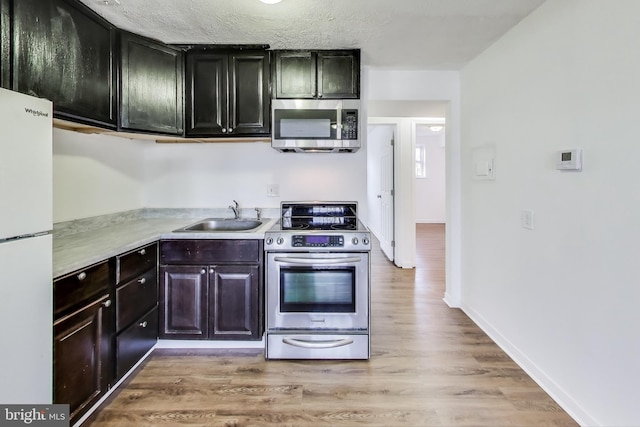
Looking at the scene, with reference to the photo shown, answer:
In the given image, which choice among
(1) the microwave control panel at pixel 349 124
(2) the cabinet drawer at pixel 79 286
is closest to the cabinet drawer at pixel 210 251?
(2) the cabinet drawer at pixel 79 286

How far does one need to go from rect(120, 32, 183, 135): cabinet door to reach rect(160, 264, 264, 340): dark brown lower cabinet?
3.56 ft

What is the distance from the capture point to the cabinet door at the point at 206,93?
8.60ft

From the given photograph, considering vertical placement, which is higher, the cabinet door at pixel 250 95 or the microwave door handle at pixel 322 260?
the cabinet door at pixel 250 95

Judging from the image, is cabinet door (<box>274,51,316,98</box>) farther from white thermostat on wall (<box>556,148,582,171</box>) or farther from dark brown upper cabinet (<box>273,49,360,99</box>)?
white thermostat on wall (<box>556,148,582,171</box>)

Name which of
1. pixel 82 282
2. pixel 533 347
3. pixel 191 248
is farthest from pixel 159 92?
pixel 533 347

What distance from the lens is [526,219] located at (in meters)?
2.18

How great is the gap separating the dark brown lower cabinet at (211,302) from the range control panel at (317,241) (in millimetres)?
351

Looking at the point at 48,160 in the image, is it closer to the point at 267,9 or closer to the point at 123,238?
the point at 123,238

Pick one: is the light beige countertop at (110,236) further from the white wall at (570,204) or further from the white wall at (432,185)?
the white wall at (432,185)

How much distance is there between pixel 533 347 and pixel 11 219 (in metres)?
2.79

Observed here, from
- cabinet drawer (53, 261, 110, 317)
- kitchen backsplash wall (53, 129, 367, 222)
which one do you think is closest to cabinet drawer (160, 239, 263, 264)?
cabinet drawer (53, 261, 110, 317)

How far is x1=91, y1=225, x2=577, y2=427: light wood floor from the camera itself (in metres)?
1.75

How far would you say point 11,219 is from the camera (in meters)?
1.17

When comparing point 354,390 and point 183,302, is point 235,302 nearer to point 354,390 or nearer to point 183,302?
point 183,302
